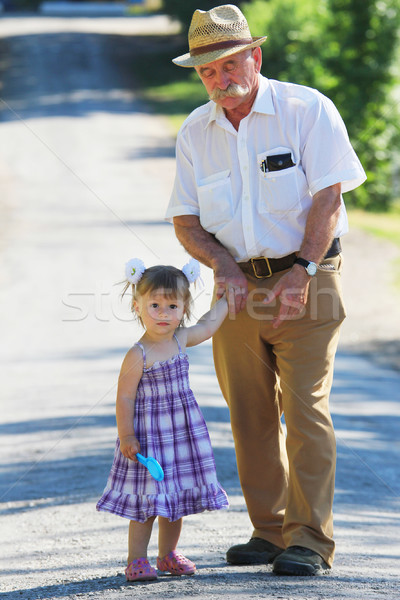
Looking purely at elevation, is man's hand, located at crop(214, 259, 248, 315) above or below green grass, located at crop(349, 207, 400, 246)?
below

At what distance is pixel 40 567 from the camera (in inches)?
160

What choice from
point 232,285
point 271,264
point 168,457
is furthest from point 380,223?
point 168,457

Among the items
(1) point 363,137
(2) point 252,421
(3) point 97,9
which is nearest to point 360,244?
(1) point 363,137

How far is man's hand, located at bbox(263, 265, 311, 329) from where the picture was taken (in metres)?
3.73

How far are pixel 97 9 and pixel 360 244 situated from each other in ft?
130

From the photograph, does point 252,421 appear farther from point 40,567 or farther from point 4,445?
point 4,445

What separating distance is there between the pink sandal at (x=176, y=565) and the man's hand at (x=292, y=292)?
3.38 feet

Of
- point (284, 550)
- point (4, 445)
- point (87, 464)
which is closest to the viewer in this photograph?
point (284, 550)

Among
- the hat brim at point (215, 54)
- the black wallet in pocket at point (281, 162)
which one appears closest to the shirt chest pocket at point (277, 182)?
the black wallet in pocket at point (281, 162)

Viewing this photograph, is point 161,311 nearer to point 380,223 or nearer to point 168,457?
point 168,457

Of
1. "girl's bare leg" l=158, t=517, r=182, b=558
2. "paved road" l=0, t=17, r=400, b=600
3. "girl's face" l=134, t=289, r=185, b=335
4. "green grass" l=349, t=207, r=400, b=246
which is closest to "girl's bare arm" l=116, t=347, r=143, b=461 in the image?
"girl's face" l=134, t=289, r=185, b=335

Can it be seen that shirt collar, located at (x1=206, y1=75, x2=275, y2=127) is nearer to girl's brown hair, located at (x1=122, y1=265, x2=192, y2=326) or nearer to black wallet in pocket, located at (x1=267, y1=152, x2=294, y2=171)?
black wallet in pocket, located at (x1=267, y1=152, x2=294, y2=171)

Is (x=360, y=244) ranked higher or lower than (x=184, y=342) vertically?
higher

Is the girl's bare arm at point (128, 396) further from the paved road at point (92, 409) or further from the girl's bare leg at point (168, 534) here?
the paved road at point (92, 409)
